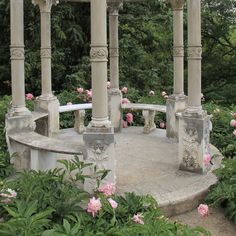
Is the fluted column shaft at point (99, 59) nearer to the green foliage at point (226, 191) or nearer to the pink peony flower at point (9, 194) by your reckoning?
the pink peony flower at point (9, 194)

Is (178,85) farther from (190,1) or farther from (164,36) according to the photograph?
(164,36)

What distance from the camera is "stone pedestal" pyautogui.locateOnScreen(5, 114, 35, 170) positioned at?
25.3ft

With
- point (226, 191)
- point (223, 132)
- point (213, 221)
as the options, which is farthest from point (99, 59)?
point (223, 132)

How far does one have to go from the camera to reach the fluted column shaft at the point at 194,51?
7.46 metres

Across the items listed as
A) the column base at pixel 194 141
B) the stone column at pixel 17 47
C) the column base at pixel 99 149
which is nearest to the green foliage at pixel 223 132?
the column base at pixel 194 141

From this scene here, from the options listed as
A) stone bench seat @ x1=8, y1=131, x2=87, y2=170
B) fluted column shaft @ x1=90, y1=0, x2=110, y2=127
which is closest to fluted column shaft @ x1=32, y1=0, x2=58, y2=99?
stone bench seat @ x1=8, y1=131, x2=87, y2=170

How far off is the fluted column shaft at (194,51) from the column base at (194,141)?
24cm

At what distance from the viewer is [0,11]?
1638 centimetres

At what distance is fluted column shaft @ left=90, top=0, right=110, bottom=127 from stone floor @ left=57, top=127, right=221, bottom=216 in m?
1.26

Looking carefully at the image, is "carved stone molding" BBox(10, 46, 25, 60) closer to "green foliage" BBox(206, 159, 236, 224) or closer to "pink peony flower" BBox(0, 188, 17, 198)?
"pink peony flower" BBox(0, 188, 17, 198)

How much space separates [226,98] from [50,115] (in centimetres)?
1114

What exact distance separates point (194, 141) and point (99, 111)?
2137mm

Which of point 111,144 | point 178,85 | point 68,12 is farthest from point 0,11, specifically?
point 111,144

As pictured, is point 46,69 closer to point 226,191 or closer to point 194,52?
point 194,52
